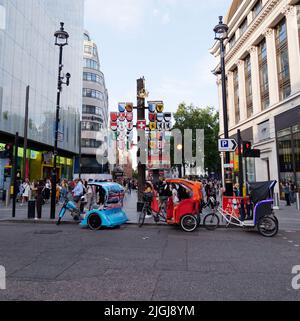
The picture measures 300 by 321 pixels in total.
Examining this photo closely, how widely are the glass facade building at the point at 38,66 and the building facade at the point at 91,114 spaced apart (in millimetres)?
16253

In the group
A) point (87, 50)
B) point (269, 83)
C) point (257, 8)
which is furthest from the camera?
point (87, 50)

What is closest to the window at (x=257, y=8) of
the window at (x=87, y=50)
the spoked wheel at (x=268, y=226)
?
the spoked wheel at (x=268, y=226)

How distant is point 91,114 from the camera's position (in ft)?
207

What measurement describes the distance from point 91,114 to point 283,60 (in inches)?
1851

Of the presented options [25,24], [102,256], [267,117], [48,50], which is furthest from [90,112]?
[102,256]

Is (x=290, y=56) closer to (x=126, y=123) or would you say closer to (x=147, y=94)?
(x=147, y=94)

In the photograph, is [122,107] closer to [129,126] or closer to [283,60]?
[129,126]

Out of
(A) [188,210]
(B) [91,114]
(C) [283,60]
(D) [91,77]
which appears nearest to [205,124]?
(C) [283,60]

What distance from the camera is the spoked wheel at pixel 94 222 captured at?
10375mm

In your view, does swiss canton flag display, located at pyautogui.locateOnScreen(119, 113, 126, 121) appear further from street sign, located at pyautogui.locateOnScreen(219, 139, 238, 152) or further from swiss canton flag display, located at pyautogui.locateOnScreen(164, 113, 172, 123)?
street sign, located at pyautogui.locateOnScreen(219, 139, 238, 152)

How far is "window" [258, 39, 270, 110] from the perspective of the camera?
27002 millimetres

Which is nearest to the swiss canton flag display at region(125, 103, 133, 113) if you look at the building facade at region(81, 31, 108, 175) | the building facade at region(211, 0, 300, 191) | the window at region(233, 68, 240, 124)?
the building facade at region(211, 0, 300, 191)

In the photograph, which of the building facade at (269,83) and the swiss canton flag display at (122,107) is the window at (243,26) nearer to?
the building facade at (269,83)
